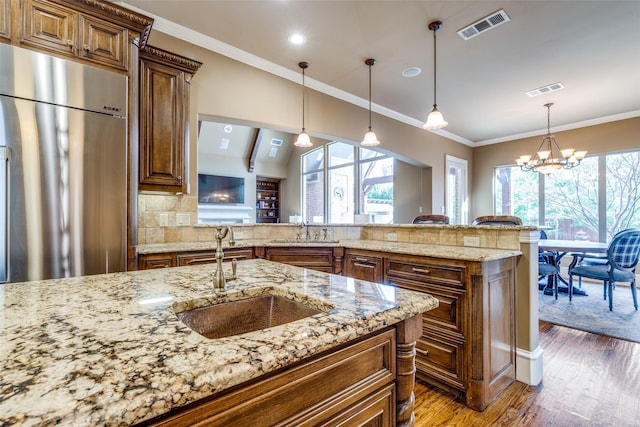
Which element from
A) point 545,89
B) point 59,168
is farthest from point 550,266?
point 59,168

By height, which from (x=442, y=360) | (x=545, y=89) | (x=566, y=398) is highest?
(x=545, y=89)

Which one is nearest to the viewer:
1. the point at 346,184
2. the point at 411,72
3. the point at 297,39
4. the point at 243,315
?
the point at 243,315

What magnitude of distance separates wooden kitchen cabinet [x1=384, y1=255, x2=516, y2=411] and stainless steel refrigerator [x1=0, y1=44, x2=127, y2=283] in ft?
6.99

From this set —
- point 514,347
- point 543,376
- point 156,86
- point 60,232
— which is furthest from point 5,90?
point 543,376

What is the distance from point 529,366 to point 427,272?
1055 mm

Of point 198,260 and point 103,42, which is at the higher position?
point 103,42

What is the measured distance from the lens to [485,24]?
9.48 ft

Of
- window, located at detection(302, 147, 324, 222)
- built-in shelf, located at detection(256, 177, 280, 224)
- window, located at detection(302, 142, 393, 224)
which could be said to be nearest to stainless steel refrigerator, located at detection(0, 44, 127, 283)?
window, located at detection(302, 142, 393, 224)

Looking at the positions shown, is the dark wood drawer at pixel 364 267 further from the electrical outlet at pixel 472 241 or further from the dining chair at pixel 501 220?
the dining chair at pixel 501 220

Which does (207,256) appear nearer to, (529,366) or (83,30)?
(83,30)

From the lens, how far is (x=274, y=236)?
3.48m

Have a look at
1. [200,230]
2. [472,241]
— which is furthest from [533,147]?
[200,230]

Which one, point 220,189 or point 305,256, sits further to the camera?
point 220,189

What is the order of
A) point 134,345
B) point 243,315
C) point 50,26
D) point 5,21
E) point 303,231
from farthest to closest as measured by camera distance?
point 303,231 < point 50,26 < point 5,21 < point 243,315 < point 134,345
